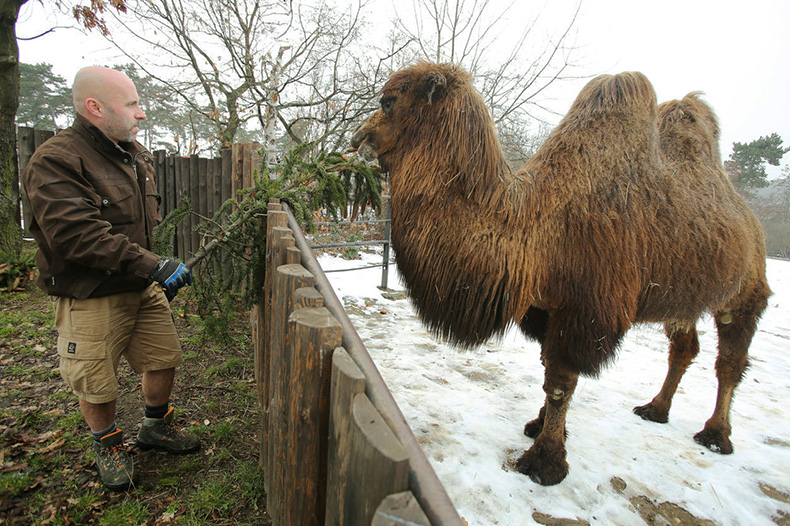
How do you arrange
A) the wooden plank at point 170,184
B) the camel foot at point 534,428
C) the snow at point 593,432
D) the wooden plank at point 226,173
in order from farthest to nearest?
1. the wooden plank at point 170,184
2. the wooden plank at point 226,173
3. the camel foot at point 534,428
4. the snow at point 593,432

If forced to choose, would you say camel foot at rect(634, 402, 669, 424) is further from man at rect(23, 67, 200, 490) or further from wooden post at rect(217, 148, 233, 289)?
wooden post at rect(217, 148, 233, 289)

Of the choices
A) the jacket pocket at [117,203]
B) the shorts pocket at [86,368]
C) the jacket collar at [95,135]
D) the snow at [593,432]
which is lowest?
the snow at [593,432]

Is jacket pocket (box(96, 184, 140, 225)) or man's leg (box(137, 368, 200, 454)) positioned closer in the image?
jacket pocket (box(96, 184, 140, 225))

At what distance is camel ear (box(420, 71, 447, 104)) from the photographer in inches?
Result: 92.5

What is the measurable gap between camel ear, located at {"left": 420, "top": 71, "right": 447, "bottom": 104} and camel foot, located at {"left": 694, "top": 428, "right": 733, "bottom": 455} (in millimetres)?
3811

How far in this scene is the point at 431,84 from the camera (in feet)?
7.75

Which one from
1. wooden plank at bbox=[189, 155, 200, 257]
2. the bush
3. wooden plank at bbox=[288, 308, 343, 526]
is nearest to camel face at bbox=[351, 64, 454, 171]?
wooden plank at bbox=[288, 308, 343, 526]

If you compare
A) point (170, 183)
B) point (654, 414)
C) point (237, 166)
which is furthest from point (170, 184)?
point (654, 414)

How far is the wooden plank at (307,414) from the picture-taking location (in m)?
1.10

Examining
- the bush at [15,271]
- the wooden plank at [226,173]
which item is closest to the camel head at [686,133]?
the wooden plank at [226,173]

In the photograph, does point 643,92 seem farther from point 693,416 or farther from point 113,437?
point 113,437

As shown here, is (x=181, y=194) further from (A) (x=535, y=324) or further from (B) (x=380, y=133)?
(A) (x=535, y=324)

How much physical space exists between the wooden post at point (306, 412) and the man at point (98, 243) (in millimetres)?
1366

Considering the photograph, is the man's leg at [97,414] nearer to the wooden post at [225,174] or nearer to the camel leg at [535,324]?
the camel leg at [535,324]
